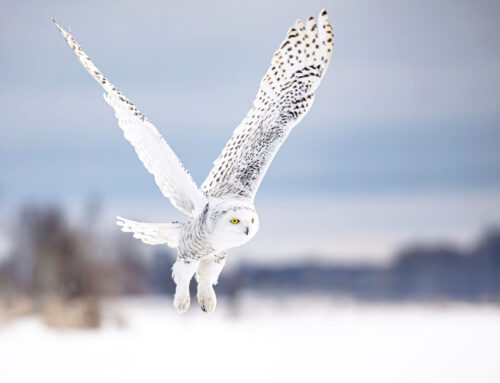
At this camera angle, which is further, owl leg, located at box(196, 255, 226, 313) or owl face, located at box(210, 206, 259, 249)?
owl leg, located at box(196, 255, 226, 313)

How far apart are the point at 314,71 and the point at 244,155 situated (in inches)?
25.8

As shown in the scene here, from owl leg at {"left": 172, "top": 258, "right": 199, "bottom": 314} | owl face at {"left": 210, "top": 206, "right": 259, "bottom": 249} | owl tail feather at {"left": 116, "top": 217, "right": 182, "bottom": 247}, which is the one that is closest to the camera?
owl face at {"left": 210, "top": 206, "right": 259, "bottom": 249}

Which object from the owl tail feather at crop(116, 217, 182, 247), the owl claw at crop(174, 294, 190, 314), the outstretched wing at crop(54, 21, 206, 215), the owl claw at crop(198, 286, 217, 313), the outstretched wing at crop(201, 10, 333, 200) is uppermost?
the outstretched wing at crop(201, 10, 333, 200)

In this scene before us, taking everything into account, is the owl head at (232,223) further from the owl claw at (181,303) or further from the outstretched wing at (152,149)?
the owl claw at (181,303)

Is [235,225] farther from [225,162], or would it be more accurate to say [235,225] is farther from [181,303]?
[225,162]

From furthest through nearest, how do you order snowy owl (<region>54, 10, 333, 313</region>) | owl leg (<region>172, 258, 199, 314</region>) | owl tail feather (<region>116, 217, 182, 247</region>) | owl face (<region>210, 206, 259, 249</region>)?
owl tail feather (<region>116, 217, 182, 247</region>) < owl leg (<region>172, 258, 199, 314</region>) < snowy owl (<region>54, 10, 333, 313</region>) < owl face (<region>210, 206, 259, 249</region>)

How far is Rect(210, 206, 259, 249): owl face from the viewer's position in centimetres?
271

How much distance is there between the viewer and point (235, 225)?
8.91 feet

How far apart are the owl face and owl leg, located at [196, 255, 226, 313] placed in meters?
0.35

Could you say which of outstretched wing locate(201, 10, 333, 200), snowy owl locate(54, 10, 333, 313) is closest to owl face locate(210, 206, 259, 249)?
snowy owl locate(54, 10, 333, 313)

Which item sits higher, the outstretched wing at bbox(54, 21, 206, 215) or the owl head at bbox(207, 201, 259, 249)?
the outstretched wing at bbox(54, 21, 206, 215)

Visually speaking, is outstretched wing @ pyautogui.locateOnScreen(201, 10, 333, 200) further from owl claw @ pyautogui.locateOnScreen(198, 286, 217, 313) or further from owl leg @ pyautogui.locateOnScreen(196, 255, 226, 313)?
owl claw @ pyautogui.locateOnScreen(198, 286, 217, 313)

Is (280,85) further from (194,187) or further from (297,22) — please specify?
(194,187)

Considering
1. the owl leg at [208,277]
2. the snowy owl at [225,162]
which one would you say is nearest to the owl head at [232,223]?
the snowy owl at [225,162]
